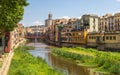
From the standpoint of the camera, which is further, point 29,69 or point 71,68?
point 71,68

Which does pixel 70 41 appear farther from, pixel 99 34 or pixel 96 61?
pixel 96 61

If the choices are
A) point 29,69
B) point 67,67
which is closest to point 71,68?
point 67,67

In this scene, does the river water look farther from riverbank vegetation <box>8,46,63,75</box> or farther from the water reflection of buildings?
riverbank vegetation <box>8,46,63,75</box>

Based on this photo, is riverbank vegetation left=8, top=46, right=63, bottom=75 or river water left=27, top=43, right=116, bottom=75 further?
river water left=27, top=43, right=116, bottom=75

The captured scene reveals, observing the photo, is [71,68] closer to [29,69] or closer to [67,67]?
[67,67]

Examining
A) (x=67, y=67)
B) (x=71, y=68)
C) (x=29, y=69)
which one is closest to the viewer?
(x=29, y=69)

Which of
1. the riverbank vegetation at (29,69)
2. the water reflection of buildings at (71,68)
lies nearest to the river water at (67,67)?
the water reflection of buildings at (71,68)

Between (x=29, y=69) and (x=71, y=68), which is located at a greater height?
(x=29, y=69)

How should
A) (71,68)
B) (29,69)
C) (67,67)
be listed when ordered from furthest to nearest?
(67,67)
(71,68)
(29,69)

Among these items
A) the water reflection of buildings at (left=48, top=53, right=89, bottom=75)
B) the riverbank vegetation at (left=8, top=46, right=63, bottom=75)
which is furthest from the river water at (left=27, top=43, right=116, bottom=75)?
the riverbank vegetation at (left=8, top=46, right=63, bottom=75)

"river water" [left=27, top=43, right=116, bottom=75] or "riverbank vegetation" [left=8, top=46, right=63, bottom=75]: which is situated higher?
"riverbank vegetation" [left=8, top=46, right=63, bottom=75]

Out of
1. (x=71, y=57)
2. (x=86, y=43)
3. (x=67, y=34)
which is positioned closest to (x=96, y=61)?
(x=71, y=57)

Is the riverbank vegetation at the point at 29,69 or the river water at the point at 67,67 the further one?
the river water at the point at 67,67

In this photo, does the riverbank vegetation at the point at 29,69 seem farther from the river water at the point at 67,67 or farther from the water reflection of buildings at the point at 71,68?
the river water at the point at 67,67
